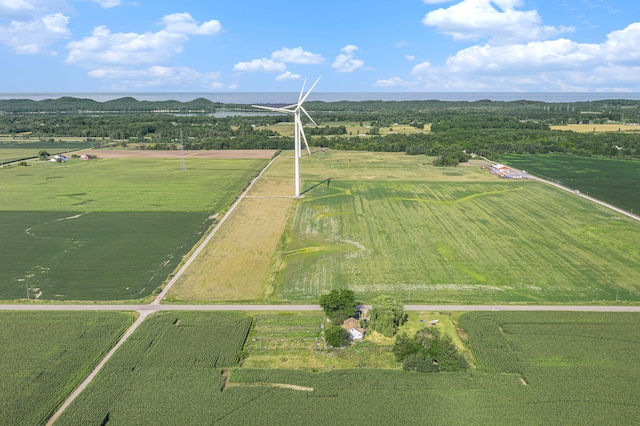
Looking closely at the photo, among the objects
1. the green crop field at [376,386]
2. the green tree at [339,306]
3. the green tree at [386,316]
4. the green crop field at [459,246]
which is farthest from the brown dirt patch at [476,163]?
the green tree at [339,306]

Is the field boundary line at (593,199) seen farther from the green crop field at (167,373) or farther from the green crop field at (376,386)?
the green crop field at (167,373)

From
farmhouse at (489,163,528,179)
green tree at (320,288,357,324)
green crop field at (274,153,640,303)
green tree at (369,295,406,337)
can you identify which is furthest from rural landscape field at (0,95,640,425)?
farmhouse at (489,163,528,179)

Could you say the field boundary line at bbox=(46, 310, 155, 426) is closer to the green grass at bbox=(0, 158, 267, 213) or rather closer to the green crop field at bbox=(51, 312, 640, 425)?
the green crop field at bbox=(51, 312, 640, 425)

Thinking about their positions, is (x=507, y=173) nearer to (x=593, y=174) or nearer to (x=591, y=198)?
(x=593, y=174)

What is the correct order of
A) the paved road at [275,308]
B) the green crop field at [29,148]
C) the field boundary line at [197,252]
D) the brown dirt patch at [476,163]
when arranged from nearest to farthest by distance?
the paved road at [275,308]
the field boundary line at [197,252]
the brown dirt patch at [476,163]
the green crop field at [29,148]

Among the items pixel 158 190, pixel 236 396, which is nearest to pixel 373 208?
pixel 158 190
